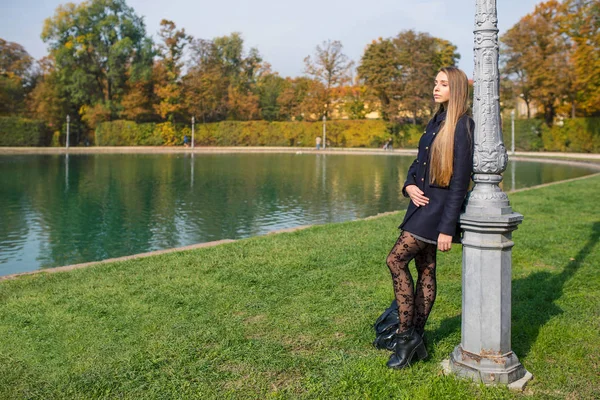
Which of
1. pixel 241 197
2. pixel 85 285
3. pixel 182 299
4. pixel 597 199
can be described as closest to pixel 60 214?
pixel 241 197

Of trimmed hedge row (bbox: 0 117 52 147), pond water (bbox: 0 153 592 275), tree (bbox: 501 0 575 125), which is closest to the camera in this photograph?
pond water (bbox: 0 153 592 275)

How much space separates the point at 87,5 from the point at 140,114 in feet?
34.6

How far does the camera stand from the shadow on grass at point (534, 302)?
366 cm

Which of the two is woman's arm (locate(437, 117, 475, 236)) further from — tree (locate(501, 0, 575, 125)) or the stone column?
tree (locate(501, 0, 575, 125))

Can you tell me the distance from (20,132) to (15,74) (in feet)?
47.8

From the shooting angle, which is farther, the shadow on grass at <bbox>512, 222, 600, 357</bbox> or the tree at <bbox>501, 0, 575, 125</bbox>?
the tree at <bbox>501, 0, 575, 125</bbox>

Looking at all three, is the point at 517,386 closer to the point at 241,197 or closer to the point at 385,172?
the point at 241,197

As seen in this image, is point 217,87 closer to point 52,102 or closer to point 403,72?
point 52,102

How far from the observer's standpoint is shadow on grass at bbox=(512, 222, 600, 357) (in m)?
3.66

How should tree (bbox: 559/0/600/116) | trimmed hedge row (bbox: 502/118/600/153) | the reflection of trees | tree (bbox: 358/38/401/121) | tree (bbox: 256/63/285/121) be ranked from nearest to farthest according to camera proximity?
the reflection of trees, tree (bbox: 559/0/600/116), trimmed hedge row (bbox: 502/118/600/153), tree (bbox: 358/38/401/121), tree (bbox: 256/63/285/121)

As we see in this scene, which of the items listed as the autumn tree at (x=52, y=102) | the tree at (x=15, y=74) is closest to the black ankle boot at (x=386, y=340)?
the autumn tree at (x=52, y=102)

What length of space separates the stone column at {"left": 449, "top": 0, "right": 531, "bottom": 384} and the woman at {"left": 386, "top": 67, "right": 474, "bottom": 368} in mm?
82

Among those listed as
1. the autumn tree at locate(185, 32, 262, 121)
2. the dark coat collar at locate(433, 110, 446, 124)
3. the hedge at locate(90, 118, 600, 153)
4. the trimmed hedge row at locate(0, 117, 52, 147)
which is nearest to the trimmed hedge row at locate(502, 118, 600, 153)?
the hedge at locate(90, 118, 600, 153)

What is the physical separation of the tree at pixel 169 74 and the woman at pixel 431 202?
1857 inches
